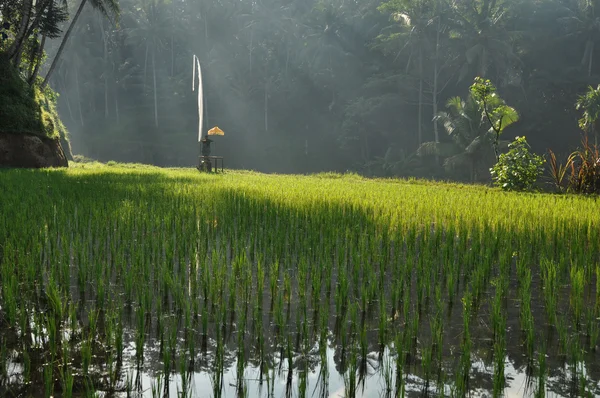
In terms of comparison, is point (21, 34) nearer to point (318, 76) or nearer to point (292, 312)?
point (292, 312)

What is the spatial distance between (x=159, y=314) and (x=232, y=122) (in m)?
43.8

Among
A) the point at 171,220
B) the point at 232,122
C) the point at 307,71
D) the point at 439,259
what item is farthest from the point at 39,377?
the point at 232,122

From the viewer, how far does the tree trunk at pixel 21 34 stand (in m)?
16.2

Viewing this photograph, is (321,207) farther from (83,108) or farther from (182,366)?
(83,108)

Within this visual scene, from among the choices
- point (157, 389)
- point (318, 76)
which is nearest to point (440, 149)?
point (318, 76)

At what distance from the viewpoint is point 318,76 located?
136ft

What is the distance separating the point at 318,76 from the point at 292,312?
129 ft

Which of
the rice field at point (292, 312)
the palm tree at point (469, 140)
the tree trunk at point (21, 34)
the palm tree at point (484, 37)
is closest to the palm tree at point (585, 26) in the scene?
the palm tree at point (484, 37)

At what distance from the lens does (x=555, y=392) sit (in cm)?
226

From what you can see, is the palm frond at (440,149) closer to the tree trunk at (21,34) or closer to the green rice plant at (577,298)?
the tree trunk at (21,34)

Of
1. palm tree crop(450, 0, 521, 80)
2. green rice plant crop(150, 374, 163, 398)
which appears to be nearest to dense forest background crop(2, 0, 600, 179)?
palm tree crop(450, 0, 521, 80)

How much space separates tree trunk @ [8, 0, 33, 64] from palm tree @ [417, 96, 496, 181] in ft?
62.6

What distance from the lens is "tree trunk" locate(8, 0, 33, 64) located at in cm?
1622

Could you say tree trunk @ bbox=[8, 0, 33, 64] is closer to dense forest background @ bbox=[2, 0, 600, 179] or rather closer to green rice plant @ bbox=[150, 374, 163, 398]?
dense forest background @ bbox=[2, 0, 600, 179]
